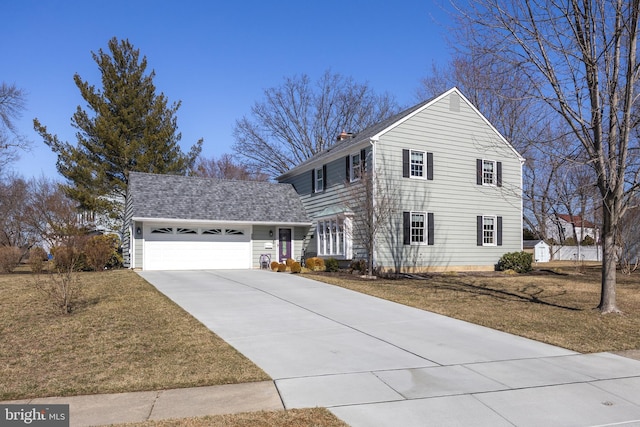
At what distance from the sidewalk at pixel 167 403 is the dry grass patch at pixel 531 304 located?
520 centimetres

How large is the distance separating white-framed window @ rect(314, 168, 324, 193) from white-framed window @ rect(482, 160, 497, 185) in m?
7.11

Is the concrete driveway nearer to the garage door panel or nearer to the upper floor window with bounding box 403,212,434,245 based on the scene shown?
the upper floor window with bounding box 403,212,434,245

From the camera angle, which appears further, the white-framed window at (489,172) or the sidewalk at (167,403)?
the white-framed window at (489,172)

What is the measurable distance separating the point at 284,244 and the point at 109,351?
54.0ft

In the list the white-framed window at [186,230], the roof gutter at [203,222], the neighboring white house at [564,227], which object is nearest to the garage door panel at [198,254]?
the white-framed window at [186,230]

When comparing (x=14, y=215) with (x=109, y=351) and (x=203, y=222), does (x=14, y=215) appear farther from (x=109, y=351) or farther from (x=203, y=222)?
(x=109, y=351)

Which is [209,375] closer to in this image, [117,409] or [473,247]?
[117,409]

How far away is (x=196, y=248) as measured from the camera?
21.6m

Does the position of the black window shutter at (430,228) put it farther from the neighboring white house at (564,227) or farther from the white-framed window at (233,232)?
the white-framed window at (233,232)

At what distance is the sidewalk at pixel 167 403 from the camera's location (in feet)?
15.6

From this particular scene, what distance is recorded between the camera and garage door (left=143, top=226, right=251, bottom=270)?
20797 millimetres

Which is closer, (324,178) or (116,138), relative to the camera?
(324,178)

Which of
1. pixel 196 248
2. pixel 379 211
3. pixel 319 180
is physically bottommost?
pixel 196 248

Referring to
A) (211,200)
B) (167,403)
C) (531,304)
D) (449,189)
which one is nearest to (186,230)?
(211,200)
